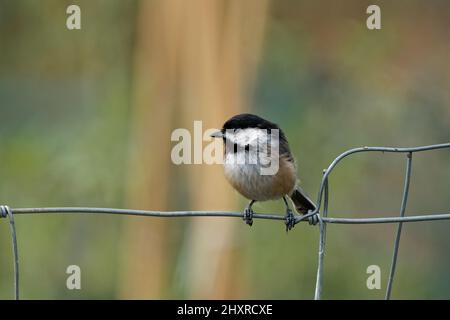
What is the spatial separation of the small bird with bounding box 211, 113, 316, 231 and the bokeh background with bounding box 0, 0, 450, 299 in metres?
1.71

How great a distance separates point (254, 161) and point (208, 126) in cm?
194

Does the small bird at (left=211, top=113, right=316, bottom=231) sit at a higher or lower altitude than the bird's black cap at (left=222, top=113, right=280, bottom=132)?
lower

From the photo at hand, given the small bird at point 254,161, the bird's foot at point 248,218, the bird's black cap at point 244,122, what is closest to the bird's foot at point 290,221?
the small bird at point 254,161

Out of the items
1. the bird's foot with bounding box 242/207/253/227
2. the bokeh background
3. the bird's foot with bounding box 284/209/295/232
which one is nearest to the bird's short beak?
the bird's foot with bounding box 242/207/253/227

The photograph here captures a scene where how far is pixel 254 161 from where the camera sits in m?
3.54

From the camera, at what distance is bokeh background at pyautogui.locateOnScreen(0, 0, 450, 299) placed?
17.6ft

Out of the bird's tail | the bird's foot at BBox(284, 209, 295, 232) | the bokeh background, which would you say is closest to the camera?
the bird's foot at BBox(284, 209, 295, 232)

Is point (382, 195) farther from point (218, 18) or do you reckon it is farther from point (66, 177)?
point (66, 177)

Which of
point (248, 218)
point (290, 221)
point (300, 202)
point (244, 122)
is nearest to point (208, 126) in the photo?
point (300, 202)

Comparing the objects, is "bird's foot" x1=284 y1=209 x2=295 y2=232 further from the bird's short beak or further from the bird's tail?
the bird's short beak

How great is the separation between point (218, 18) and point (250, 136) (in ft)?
7.66

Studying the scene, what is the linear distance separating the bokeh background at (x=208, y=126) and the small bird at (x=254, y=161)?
1.71 metres
